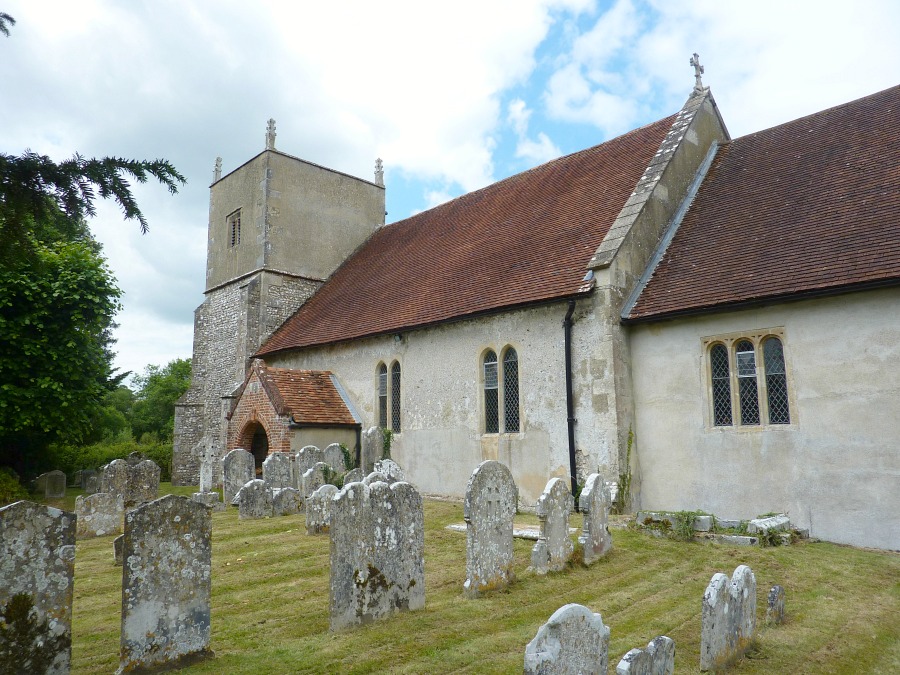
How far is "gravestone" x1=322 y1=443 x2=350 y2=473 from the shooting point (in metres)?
15.4

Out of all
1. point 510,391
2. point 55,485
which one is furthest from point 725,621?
point 55,485

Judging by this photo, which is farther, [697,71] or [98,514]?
[697,71]

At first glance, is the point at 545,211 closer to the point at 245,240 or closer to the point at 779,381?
the point at 779,381

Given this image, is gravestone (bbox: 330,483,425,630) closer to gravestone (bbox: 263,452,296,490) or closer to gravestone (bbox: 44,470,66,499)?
gravestone (bbox: 263,452,296,490)

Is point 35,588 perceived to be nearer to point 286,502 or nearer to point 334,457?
point 286,502

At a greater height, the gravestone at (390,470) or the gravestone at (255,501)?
the gravestone at (390,470)

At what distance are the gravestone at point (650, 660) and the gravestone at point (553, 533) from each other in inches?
140

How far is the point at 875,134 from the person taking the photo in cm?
1311

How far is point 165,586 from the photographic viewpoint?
5.27 metres

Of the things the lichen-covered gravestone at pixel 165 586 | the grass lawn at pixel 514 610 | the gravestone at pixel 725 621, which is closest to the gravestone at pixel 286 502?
the grass lawn at pixel 514 610

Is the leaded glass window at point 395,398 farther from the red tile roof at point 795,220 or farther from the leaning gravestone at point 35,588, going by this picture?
the leaning gravestone at point 35,588

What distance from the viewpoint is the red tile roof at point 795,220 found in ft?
35.1

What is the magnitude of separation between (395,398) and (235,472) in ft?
14.5

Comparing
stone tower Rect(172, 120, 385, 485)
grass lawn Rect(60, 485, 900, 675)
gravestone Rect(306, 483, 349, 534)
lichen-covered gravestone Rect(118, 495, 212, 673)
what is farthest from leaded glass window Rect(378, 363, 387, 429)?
lichen-covered gravestone Rect(118, 495, 212, 673)
